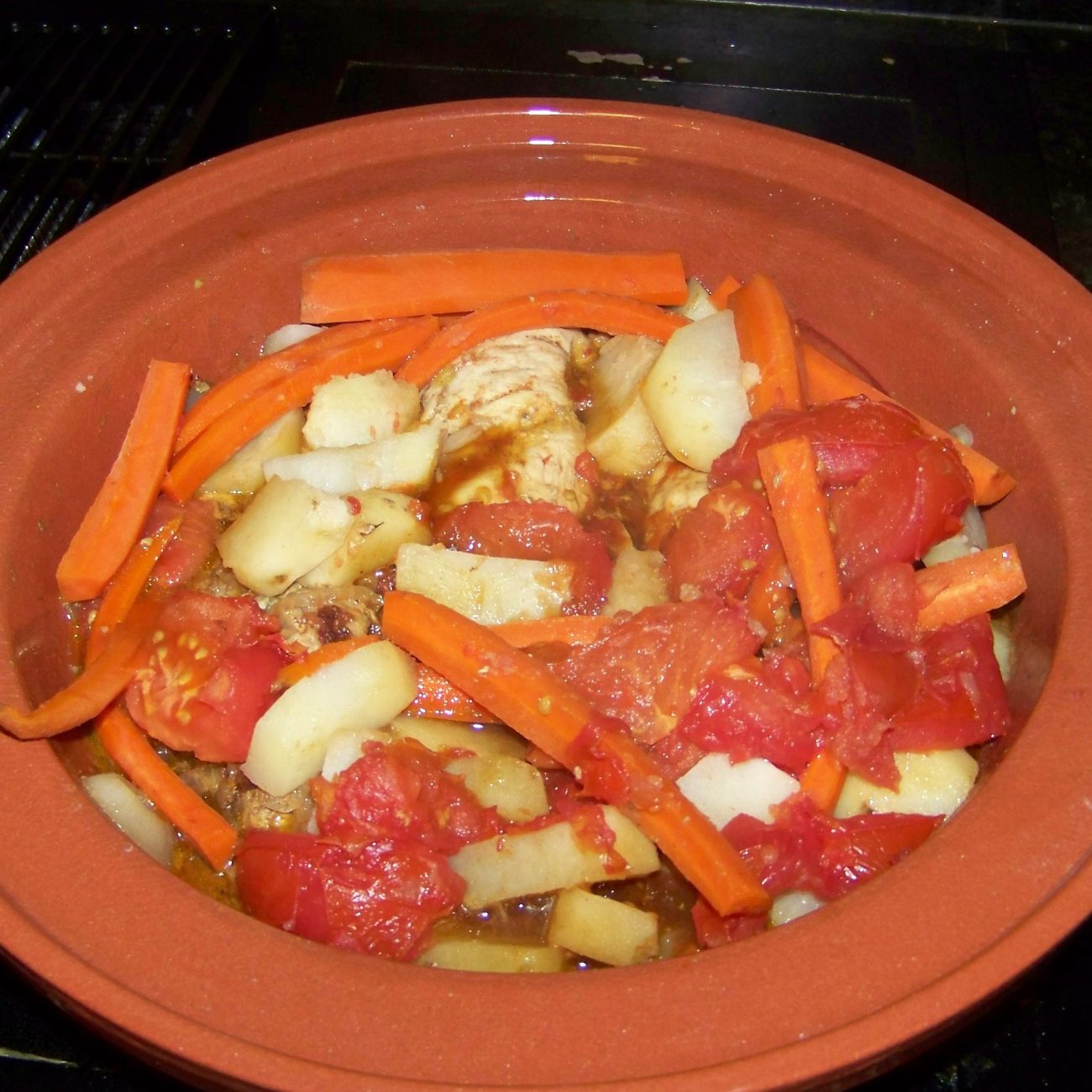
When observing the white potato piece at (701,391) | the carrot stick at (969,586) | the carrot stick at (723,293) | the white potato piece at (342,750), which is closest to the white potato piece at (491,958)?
the white potato piece at (342,750)

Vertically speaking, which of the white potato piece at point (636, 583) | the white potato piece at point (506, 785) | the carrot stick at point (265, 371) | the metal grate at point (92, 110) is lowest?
the white potato piece at point (506, 785)

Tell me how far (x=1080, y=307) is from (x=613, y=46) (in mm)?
1759

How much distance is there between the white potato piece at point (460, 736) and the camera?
176 centimetres

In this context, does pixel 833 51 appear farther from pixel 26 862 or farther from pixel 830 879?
pixel 26 862

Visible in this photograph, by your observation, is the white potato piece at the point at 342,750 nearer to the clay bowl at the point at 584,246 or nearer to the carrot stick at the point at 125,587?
the clay bowl at the point at 584,246

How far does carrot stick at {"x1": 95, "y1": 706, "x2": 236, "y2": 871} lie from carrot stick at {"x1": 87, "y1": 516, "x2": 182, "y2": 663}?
5.6 inches

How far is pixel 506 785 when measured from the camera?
1.69 m

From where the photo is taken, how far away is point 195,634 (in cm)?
178

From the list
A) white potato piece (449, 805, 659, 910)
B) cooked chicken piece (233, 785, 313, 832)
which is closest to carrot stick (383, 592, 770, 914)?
white potato piece (449, 805, 659, 910)

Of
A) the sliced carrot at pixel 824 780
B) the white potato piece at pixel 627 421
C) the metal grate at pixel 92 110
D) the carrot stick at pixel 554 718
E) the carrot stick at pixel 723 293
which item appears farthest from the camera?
the metal grate at pixel 92 110

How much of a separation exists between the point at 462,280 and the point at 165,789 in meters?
1.06

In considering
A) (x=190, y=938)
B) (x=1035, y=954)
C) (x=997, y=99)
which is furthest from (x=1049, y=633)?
(x=997, y=99)

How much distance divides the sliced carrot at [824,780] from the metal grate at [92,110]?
1922mm

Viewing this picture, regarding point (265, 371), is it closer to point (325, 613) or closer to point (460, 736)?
point (325, 613)
